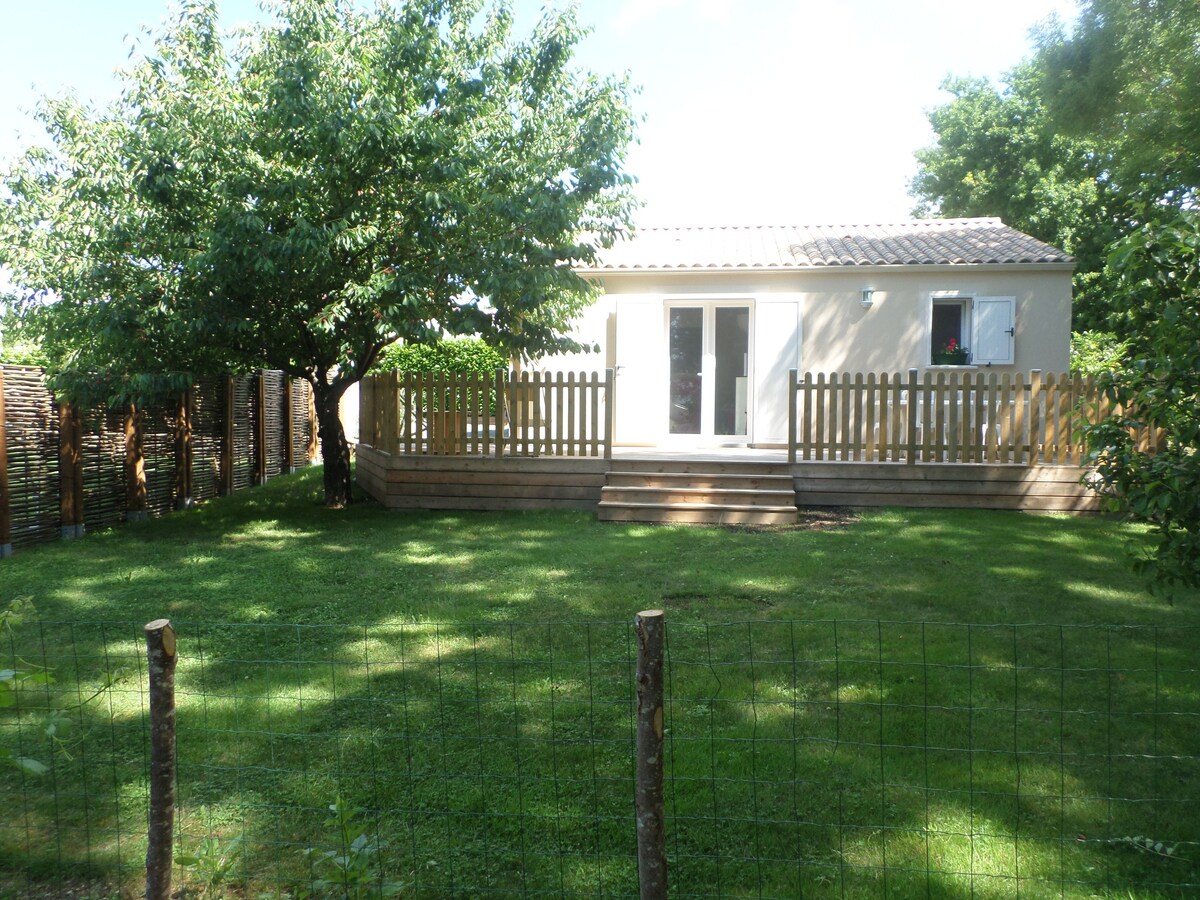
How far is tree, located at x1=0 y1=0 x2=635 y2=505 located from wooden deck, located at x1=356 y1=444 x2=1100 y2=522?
1.56 m

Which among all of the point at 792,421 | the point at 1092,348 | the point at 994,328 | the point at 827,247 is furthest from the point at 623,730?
the point at 1092,348

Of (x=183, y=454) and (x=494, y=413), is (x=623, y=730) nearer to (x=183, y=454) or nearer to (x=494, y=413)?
(x=494, y=413)

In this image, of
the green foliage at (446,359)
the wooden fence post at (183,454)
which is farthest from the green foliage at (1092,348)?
the wooden fence post at (183,454)

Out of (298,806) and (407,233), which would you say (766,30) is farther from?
(298,806)

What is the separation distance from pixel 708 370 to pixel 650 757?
12779mm

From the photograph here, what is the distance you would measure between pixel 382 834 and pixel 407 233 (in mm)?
7930

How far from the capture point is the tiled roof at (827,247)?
15.0 meters

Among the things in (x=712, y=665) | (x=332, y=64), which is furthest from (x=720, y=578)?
(x=332, y=64)

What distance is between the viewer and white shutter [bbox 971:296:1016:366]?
48.3 feet

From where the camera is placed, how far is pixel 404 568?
851cm

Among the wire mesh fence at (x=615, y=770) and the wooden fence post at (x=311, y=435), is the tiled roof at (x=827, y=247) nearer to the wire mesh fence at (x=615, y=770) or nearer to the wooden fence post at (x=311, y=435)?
the wooden fence post at (x=311, y=435)

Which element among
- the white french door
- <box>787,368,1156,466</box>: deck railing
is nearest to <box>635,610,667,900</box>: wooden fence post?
<box>787,368,1156,466</box>: deck railing

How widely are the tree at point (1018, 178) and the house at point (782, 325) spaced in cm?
1287

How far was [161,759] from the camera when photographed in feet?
10.0
